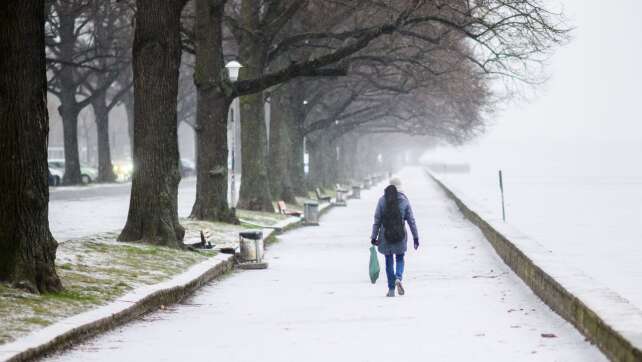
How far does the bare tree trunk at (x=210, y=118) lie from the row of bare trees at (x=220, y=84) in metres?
0.03

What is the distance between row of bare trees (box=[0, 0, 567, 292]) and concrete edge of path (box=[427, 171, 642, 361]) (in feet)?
19.3

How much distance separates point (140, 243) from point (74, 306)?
347 inches

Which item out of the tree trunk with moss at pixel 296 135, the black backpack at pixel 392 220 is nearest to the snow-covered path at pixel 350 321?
the black backpack at pixel 392 220

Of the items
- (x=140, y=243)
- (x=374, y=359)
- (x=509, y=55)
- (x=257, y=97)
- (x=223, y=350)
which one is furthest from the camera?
(x=257, y=97)

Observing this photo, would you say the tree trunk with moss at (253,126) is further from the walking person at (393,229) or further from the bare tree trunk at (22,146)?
the bare tree trunk at (22,146)

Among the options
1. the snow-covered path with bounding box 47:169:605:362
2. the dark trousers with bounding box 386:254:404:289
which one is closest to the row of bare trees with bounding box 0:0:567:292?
the snow-covered path with bounding box 47:169:605:362

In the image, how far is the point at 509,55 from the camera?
109 ft

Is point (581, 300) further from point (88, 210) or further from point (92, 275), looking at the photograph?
point (88, 210)

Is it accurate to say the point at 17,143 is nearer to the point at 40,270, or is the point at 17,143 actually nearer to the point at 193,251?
the point at 40,270

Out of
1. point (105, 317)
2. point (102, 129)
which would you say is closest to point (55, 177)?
point (102, 129)

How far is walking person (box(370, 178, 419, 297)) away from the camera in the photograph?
17125 mm

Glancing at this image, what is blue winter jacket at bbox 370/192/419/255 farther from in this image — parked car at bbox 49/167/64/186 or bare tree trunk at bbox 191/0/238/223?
parked car at bbox 49/167/64/186

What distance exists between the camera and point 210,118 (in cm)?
3095

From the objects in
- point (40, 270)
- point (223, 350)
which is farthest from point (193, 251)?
point (223, 350)
